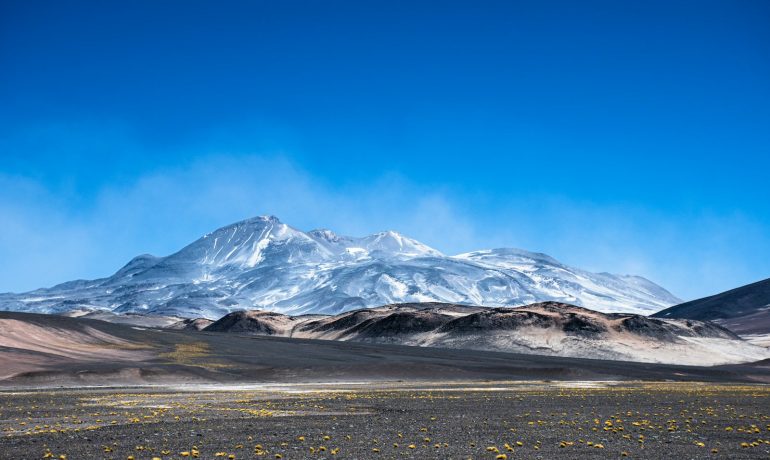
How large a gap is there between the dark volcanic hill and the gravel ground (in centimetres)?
8657

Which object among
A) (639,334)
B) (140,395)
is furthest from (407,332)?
(140,395)

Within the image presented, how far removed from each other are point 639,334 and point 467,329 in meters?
30.1

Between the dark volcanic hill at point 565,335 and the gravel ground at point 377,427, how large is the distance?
86571 millimetres

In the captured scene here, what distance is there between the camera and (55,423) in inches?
1079

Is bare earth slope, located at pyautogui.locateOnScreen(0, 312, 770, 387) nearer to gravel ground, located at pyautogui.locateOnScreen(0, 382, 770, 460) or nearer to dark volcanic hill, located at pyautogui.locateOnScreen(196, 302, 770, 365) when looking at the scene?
gravel ground, located at pyautogui.locateOnScreen(0, 382, 770, 460)

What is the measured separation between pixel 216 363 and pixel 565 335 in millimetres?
76032

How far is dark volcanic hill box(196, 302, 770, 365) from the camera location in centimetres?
12625

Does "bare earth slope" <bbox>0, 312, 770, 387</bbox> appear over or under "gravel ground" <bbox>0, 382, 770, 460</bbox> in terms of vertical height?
over

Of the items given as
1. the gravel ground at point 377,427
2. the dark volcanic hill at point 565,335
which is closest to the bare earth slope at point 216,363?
the gravel ground at point 377,427

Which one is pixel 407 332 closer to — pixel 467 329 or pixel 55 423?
pixel 467 329

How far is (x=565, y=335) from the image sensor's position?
13400 cm

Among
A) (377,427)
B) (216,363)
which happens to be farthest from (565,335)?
(377,427)

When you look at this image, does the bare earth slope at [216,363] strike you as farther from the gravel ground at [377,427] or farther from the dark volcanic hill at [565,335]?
the dark volcanic hill at [565,335]

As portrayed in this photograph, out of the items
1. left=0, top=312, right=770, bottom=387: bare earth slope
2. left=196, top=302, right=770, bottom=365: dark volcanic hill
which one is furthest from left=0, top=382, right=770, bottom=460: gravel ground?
left=196, top=302, right=770, bottom=365: dark volcanic hill
